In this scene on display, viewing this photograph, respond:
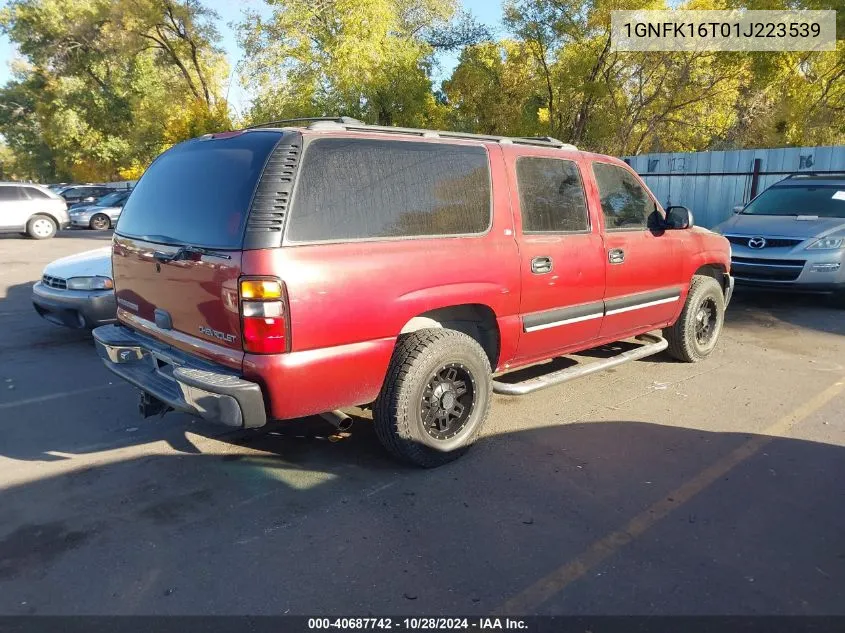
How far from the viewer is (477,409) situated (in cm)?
389

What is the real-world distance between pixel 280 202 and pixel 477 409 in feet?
5.79

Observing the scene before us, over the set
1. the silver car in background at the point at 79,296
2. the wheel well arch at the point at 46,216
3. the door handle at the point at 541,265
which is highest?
the wheel well arch at the point at 46,216

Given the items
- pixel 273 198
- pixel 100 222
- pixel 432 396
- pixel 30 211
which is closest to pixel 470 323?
pixel 432 396

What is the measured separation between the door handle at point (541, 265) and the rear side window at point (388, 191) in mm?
469

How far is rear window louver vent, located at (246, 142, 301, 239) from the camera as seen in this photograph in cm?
297

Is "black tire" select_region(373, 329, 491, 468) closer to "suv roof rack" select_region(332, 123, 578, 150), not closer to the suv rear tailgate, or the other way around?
the suv rear tailgate

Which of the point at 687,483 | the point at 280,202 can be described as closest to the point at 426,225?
the point at 280,202

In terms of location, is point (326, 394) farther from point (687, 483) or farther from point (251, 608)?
point (687, 483)

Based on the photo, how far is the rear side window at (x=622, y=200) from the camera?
15.6ft

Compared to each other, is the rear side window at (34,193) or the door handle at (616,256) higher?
the rear side window at (34,193)

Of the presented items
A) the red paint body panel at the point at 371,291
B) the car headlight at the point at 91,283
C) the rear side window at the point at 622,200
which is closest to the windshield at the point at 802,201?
the rear side window at the point at 622,200

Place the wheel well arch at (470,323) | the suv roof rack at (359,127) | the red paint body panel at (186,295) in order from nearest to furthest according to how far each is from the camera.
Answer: the red paint body panel at (186,295), the suv roof rack at (359,127), the wheel well arch at (470,323)

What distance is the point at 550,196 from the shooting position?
14.2 feet

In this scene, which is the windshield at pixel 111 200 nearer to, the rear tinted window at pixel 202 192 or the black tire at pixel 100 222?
the black tire at pixel 100 222
